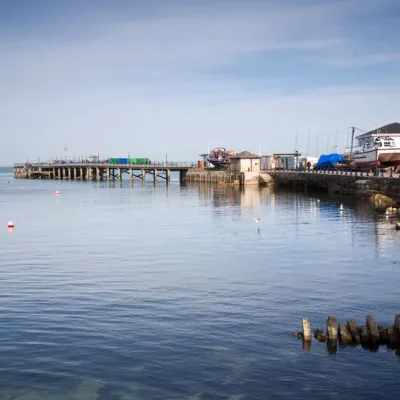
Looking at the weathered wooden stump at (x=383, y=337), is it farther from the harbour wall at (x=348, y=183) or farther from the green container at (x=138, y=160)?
the green container at (x=138, y=160)

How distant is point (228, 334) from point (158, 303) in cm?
519

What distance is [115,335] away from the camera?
21031 mm

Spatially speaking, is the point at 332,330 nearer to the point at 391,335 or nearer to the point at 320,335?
the point at 320,335

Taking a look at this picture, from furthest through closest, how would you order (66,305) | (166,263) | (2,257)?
(2,257)
(166,263)
(66,305)

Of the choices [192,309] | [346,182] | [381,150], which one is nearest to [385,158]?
[381,150]

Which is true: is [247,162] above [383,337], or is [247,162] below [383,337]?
above

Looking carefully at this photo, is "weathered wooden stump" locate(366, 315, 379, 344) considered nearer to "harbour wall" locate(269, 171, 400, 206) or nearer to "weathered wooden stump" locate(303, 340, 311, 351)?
"weathered wooden stump" locate(303, 340, 311, 351)

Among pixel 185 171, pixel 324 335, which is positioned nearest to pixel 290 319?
pixel 324 335

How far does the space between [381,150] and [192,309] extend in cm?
7243

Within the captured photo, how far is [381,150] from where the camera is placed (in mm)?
89188

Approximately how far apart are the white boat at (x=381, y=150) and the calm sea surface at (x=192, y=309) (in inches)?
1682

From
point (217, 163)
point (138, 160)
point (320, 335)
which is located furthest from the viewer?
point (138, 160)

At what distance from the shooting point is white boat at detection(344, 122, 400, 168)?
8906cm

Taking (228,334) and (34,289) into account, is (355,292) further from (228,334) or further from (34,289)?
(34,289)
